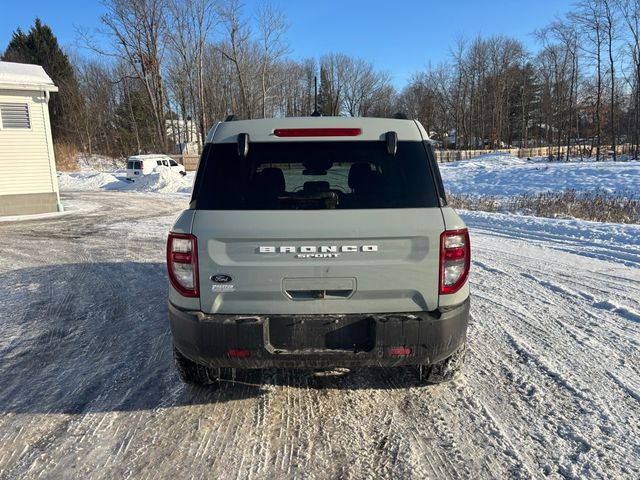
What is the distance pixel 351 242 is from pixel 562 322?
127 inches

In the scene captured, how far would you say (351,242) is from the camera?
113 inches

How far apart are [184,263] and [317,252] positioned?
85cm

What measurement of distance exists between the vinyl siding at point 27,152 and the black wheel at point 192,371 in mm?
14595

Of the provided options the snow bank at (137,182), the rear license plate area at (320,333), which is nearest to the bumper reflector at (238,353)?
the rear license plate area at (320,333)

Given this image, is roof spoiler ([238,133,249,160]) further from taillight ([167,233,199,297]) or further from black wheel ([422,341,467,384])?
black wheel ([422,341,467,384])

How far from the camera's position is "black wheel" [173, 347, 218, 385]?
11.0 feet

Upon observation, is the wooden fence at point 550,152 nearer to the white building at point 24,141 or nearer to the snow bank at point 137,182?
the snow bank at point 137,182

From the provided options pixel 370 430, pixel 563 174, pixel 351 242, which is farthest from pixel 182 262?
pixel 563 174

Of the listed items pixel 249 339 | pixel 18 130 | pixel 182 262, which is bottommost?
pixel 249 339

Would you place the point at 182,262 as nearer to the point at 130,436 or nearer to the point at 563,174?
the point at 130,436

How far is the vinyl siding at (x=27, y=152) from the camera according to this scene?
14.5 meters

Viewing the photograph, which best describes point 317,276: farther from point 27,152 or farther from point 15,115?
point 15,115

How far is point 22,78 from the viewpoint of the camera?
14.3m

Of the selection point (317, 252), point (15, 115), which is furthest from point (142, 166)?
point (317, 252)
